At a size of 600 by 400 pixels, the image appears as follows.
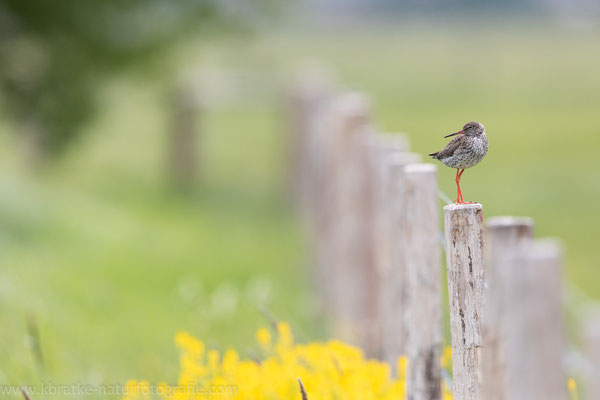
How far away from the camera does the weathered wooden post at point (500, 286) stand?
193cm

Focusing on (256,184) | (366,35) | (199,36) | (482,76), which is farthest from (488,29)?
(199,36)

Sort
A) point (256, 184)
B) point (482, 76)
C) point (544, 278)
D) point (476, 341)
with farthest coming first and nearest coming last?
1. point (482, 76)
2. point (256, 184)
3. point (476, 341)
4. point (544, 278)

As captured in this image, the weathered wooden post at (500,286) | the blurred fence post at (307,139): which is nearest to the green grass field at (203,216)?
the blurred fence post at (307,139)

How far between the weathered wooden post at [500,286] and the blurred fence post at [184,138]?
42.2 feet

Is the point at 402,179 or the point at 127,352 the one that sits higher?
the point at 402,179

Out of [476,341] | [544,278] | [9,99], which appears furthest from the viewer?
[9,99]

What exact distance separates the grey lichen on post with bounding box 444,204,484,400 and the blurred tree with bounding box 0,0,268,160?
8.12 meters

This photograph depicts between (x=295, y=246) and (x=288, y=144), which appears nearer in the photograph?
(x=295, y=246)

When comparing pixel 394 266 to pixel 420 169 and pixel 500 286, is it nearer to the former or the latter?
pixel 420 169

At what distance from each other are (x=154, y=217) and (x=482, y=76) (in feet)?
71.0

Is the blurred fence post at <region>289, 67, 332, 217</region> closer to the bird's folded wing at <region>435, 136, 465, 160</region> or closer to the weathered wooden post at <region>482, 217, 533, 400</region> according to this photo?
the bird's folded wing at <region>435, 136, 465, 160</region>

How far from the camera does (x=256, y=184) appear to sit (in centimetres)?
1582

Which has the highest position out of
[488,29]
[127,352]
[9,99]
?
[488,29]

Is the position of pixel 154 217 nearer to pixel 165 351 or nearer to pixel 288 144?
pixel 288 144
